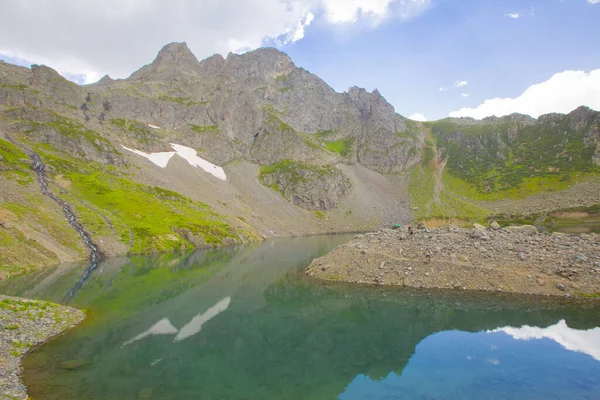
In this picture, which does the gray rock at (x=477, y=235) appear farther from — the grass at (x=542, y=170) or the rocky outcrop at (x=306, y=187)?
the grass at (x=542, y=170)

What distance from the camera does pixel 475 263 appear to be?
118 feet

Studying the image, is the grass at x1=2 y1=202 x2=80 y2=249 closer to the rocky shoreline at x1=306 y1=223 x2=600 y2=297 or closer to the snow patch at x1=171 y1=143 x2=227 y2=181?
the rocky shoreline at x1=306 y1=223 x2=600 y2=297

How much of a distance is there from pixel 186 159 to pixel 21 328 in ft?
535

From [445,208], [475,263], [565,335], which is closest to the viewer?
[565,335]

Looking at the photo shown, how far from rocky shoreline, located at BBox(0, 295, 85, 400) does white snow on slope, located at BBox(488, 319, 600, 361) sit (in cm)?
3125

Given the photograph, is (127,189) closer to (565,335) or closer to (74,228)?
(74,228)

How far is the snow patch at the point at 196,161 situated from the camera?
17575 cm

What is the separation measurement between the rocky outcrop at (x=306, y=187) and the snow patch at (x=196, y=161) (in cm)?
2824

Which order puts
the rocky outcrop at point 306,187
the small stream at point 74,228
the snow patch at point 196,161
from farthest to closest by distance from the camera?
the rocky outcrop at point 306,187
the snow patch at point 196,161
the small stream at point 74,228

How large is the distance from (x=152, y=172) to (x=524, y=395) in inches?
6189

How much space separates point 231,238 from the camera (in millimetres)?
107562

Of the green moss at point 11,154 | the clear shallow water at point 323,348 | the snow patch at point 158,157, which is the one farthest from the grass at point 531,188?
the green moss at point 11,154

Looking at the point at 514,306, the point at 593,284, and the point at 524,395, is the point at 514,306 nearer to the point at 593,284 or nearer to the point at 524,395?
the point at 593,284

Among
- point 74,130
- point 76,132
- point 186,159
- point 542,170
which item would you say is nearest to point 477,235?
point 186,159
